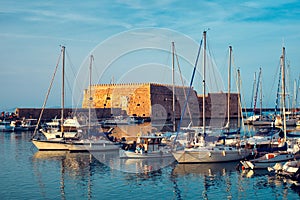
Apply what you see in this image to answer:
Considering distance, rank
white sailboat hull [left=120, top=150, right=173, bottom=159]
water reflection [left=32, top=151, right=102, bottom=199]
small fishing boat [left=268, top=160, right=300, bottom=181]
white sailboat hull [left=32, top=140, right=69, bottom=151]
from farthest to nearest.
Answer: white sailboat hull [left=32, top=140, right=69, bottom=151] → white sailboat hull [left=120, top=150, right=173, bottom=159] → water reflection [left=32, top=151, right=102, bottom=199] → small fishing boat [left=268, top=160, right=300, bottom=181]

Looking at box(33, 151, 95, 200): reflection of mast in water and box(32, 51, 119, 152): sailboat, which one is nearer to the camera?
box(33, 151, 95, 200): reflection of mast in water

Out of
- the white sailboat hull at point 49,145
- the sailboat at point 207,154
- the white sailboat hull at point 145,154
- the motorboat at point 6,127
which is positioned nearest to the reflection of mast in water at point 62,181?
the white sailboat hull at point 145,154

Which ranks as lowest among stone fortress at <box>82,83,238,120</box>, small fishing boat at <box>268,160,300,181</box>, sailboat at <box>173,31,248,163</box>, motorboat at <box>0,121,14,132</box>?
small fishing boat at <box>268,160,300,181</box>

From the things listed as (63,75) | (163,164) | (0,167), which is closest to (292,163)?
(163,164)

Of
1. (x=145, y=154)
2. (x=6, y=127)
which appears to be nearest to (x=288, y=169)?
(x=145, y=154)

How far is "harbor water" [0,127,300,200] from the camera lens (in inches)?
546

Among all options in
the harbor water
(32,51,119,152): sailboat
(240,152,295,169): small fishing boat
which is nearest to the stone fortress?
(32,51,119,152): sailboat

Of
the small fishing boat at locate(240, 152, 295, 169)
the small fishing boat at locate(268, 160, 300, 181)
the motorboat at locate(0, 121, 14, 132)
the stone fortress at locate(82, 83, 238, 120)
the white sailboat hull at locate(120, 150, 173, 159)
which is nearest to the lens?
the small fishing boat at locate(268, 160, 300, 181)

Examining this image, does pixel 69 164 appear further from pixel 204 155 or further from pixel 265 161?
pixel 265 161

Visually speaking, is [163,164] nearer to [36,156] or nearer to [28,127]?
[36,156]

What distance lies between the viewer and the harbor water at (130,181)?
546 inches

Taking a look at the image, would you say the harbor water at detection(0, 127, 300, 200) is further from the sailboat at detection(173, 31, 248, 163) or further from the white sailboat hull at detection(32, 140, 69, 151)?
the white sailboat hull at detection(32, 140, 69, 151)

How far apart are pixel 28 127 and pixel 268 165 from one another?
3038 cm

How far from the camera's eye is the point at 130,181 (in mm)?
15820
